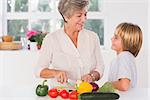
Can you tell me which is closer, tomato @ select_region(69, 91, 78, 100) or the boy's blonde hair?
tomato @ select_region(69, 91, 78, 100)

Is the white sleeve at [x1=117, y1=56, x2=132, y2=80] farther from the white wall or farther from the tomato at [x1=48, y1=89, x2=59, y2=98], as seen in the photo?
the white wall

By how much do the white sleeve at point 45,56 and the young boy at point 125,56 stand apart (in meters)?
0.39

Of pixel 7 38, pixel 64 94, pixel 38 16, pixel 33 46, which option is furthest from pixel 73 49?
pixel 38 16

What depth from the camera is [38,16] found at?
395cm

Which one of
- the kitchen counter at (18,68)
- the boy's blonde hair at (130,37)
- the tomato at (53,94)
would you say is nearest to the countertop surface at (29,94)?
the tomato at (53,94)

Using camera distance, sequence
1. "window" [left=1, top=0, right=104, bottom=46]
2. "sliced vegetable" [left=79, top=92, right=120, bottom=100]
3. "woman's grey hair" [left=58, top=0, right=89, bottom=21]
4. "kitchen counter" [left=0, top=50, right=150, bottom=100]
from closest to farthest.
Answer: "sliced vegetable" [left=79, top=92, right=120, bottom=100], "woman's grey hair" [left=58, top=0, right=89, bottom=21], "kitchen counter" [left=0, top=50, right=150, bottom=100], "window" [left=1, top=0, right=104, bottom=46]

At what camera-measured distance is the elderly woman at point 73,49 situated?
6.38ft

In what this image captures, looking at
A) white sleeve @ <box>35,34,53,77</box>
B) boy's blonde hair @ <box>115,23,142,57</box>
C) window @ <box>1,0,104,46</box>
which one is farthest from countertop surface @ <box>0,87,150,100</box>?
window @ <box>1,0,104,46</box>

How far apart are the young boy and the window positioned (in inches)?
75.3

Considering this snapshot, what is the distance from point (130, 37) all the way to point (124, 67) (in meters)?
0.21

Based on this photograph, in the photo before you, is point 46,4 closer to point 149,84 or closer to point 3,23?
point 3,23

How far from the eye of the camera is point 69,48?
2.02 metres

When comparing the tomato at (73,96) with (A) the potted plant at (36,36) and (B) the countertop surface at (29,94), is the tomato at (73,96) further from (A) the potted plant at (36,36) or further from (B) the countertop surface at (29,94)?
(A) the potted plant at (36,36)

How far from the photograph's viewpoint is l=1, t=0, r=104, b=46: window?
3.92 metres
